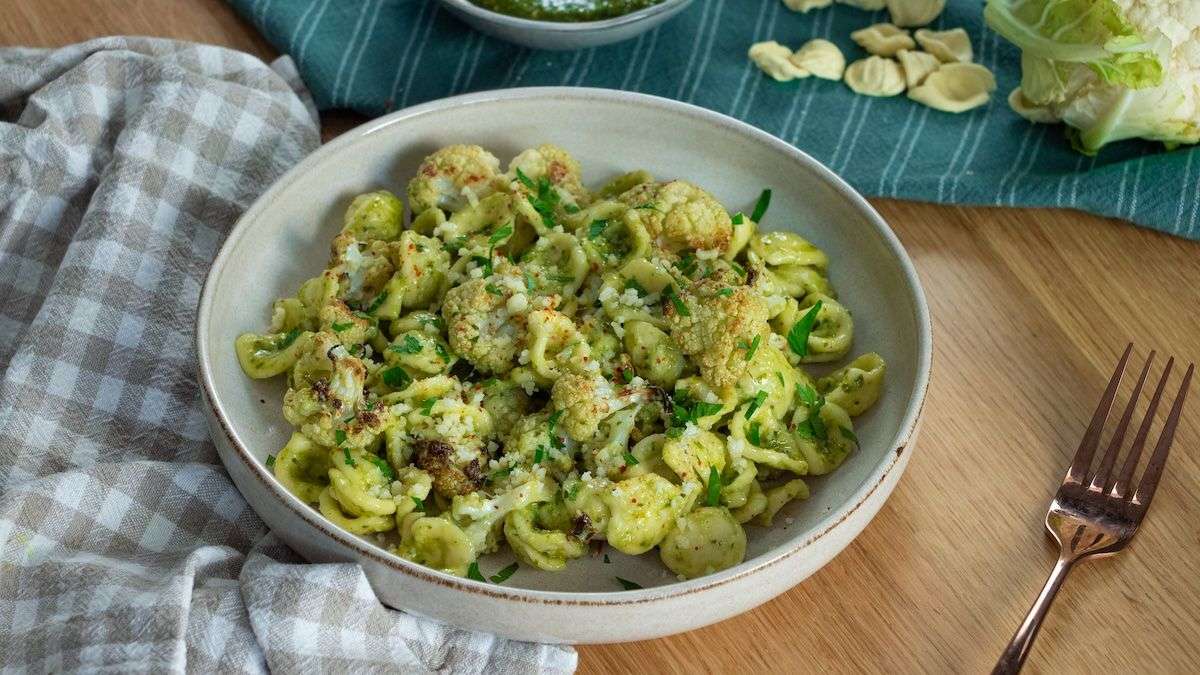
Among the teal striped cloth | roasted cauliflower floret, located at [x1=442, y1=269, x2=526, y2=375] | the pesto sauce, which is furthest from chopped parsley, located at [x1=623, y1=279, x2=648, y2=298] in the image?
the pesto sauce

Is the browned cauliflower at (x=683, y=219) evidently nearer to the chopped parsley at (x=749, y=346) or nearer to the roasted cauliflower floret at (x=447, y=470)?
the chopped parsley at (x=749, y=346)

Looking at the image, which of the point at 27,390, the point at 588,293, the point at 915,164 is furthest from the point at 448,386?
the point at 915,164

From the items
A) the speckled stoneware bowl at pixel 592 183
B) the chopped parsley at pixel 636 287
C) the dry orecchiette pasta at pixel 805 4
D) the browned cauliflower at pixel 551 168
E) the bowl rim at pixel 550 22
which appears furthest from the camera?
the dry orecchiette pasta at pixel 805 4

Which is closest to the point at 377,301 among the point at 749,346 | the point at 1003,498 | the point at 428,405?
the point at 428,405

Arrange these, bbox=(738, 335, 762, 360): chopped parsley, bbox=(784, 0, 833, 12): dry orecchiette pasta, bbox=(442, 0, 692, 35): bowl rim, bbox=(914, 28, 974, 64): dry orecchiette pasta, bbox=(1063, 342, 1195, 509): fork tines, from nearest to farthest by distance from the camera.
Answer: bbox=(738, 335, 762, 360): chopped parsley, bbox=(1063, 342, 1195, 509): fork tines, bbox=(442, 0, 692, 35): bowl rim, bbox=(914, 28, 974, 64): dry orecchiette pasta, bbox=(784, 0, 833, 12): dry orecchiette pasta

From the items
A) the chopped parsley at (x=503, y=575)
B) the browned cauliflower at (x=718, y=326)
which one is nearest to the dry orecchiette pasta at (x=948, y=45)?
the browned cauliflower at (x=718, y=326)

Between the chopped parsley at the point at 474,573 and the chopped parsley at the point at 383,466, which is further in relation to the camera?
the chopped parsley at the point at 383,466

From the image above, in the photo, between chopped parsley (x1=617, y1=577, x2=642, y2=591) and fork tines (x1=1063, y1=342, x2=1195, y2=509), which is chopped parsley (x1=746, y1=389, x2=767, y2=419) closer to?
chopped parsley (x1=617, y1=577, x2=642, y2=591)
